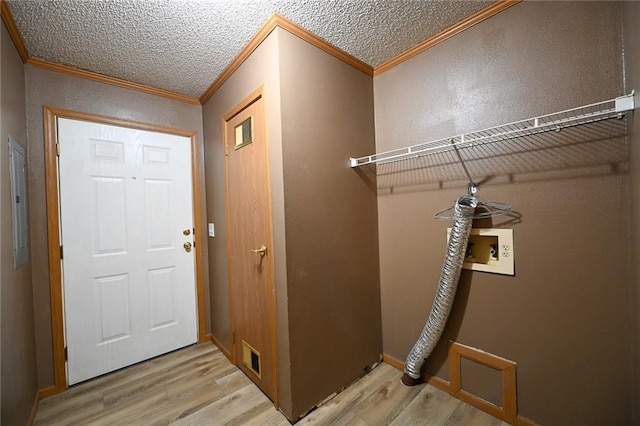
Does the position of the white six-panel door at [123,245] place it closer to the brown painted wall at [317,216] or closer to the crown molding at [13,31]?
the crown molding at [13,31]

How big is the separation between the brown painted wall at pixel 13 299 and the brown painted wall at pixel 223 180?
1144mm

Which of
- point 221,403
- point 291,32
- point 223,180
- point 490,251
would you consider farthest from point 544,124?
point 221,403

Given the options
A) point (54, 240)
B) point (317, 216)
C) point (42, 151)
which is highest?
point (42, 151)

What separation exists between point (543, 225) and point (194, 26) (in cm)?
224

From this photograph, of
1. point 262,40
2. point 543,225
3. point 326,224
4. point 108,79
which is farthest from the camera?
point 108,79

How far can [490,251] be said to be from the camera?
1.48 meters

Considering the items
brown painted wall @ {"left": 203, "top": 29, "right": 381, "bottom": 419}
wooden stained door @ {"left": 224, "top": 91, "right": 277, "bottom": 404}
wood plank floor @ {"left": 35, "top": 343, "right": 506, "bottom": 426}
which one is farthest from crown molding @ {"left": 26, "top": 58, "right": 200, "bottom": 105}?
wood plank floor @ {"left": 35, "top": 343, "right": 506, "bottom": 426}

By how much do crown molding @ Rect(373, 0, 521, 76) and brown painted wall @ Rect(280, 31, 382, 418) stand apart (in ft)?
0.61

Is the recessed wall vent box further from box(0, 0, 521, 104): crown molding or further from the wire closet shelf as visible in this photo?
box(0, 0, 521, 104): crown molding

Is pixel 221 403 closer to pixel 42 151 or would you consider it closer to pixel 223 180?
pixel 223 180

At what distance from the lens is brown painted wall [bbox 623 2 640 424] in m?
0.89

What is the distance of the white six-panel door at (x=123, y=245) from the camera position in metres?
1.84

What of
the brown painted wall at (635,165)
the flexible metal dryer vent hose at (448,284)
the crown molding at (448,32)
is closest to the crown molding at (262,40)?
the crown molding at (448,32)

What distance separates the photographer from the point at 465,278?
156cm
